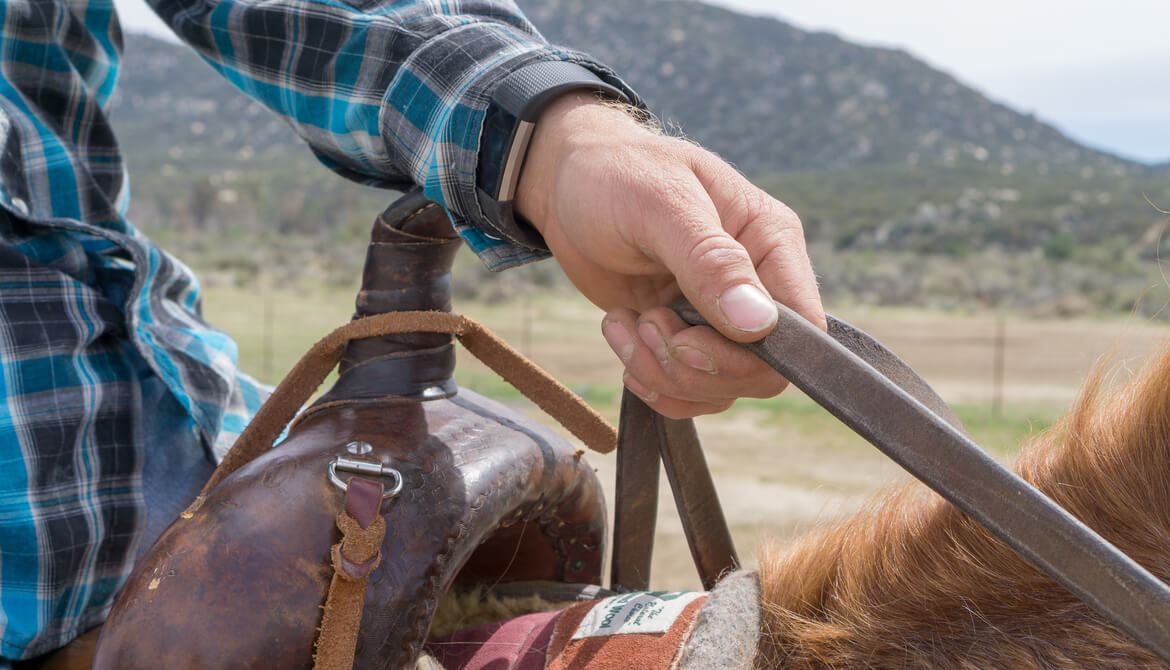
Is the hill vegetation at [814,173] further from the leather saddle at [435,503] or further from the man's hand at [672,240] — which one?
the leather saddle at [435,503]

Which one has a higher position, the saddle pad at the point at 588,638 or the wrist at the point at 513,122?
the wrist at the point at 513,122

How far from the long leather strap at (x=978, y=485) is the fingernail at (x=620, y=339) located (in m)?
0.19

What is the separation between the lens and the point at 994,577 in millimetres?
789

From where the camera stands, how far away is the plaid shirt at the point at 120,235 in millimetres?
1049

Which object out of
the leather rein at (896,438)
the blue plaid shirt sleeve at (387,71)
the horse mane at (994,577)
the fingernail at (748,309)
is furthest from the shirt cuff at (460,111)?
the horse mane at (994,577)

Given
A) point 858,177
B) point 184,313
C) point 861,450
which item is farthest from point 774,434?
point 858,177

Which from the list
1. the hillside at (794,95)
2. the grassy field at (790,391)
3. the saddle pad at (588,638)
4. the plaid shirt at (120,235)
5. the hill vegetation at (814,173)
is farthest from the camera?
the hillside at (794,95)

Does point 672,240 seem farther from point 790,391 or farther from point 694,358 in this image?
point 790,391

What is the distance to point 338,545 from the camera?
0.81m

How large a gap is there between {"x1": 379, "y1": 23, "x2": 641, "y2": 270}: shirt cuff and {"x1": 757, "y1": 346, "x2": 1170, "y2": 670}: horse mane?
20.1 inches

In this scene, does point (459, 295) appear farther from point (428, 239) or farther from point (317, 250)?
point (428, 239)

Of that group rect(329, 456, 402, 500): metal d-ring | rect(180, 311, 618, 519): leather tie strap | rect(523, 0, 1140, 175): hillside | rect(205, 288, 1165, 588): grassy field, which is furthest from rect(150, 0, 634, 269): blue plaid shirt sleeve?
rect(523, 0, 1140, 175): hillside

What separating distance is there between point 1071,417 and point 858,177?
53.9 metres

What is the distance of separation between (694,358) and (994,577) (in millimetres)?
340
